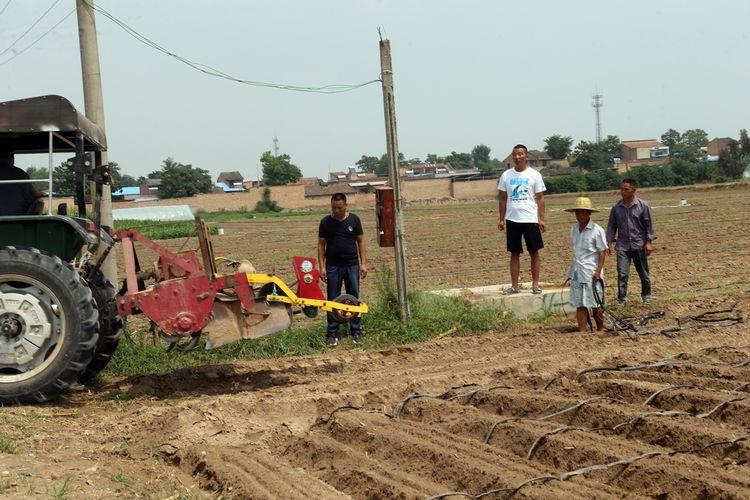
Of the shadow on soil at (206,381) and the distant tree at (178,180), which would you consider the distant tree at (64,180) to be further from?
the distant tree at (178,180)

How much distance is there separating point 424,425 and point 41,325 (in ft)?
10.2

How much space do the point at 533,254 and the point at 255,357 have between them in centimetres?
365

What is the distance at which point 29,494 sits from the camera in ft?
16.1

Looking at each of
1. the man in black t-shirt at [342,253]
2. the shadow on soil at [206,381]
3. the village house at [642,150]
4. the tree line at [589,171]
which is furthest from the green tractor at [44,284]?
the village house at [642,150]

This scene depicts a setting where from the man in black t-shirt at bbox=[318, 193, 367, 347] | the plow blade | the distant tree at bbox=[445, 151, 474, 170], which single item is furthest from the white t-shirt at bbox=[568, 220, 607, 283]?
the distant tree at bbox=[445, 151, 474, 170]

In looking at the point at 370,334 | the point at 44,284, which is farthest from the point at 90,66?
the point at 370,334

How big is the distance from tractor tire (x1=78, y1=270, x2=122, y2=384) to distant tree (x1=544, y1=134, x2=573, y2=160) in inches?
3704

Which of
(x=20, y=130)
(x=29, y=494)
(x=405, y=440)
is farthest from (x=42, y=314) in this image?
(x=405, y=440)

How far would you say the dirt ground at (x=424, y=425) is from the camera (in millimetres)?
5113

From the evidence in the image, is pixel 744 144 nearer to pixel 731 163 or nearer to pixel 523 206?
pixel 731 163

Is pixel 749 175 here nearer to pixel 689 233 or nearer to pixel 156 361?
pixel 689 233

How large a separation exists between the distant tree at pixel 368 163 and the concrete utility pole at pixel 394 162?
11820cm

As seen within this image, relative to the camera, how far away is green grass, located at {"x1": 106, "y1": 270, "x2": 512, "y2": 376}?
895 centimetres

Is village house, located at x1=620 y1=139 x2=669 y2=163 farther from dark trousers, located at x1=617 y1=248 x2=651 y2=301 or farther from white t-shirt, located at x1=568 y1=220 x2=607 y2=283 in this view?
white t-shirt, located at x1=568 y1=220 x2=607 y2=283
